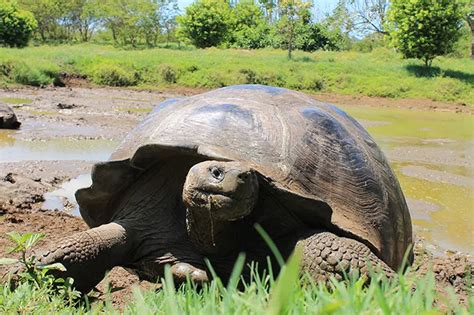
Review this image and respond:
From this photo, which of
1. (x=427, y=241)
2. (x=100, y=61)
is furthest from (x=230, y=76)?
(x=427, y=241)

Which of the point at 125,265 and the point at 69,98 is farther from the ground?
the point at 125,265

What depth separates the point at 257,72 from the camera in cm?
2805

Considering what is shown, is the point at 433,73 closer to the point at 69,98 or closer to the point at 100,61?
the point at 100,61

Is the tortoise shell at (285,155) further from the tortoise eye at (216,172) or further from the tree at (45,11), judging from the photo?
the tree at (45,11)

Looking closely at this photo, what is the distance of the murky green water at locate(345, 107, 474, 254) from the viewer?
5755 millimetres

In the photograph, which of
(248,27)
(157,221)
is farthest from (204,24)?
(157,221)

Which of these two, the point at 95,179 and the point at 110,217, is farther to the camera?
the point at 110,217

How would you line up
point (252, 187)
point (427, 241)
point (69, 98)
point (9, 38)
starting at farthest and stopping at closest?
point (9, 38)
point (69, 98)
point (427, 241)
point (252, 187)

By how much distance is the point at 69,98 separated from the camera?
19.3 m

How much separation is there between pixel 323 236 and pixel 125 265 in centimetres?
104

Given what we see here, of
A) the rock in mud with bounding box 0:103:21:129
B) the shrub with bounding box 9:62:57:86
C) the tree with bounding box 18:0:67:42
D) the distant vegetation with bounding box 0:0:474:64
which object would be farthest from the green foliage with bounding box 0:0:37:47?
the rock in mud with bounding box 0:103:21:129

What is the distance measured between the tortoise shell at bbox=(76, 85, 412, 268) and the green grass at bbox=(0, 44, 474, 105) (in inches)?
861

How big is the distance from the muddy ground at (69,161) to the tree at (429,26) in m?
5.27

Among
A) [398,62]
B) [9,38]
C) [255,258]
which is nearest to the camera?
[255,258]
